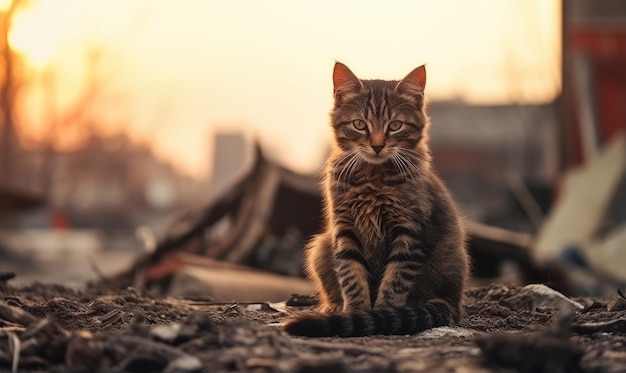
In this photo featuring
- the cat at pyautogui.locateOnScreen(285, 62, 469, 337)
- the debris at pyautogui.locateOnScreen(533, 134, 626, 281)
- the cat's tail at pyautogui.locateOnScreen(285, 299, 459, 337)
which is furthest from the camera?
the debris at pyautogui.locateOnScreen(533, 134, 626, 281)

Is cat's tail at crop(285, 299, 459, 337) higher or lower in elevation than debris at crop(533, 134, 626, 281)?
higher

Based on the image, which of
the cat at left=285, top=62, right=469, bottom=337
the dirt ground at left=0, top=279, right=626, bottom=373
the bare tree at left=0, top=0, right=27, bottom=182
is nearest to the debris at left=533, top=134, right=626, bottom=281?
the bare tree at left=0, top=0, right=27, bottom=182

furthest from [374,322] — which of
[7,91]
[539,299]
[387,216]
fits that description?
[7,91]

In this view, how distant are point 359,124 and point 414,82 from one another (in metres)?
0.37

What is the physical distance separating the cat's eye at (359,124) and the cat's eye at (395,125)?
0.13 meters

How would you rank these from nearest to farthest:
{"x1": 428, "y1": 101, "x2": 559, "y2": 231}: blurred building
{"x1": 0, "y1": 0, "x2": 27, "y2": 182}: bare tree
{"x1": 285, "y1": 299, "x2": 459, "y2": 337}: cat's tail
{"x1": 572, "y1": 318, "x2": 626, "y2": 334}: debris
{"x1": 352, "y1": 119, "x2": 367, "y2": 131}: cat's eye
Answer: {"x1": 285, "y1": 299, "x2": 459, "y2": 337}: cat's tail < {"x1": 572, "y1": 318, "x2": 626, "y2": 334}: debris < {"x1": 352, "y1": 119, "x2": 367, "y2": 131}: cat's eye < {"x1": 0, "y1": 0, "x2": 27, "y2": 182}: bare tree < {"x1": 428, "y1": 101, "x2": 559, "y2": 231}: blurred building

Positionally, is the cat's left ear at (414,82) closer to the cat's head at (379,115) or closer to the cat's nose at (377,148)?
the cat's head at (379,115)

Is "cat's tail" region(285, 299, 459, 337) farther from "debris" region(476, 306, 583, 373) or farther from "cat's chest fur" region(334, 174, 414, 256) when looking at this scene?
"debris" region(476, 306, 583, 373)

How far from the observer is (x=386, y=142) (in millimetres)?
5059

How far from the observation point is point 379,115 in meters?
5.11

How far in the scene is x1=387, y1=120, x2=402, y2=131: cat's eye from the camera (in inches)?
201

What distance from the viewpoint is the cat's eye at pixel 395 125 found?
512 cm

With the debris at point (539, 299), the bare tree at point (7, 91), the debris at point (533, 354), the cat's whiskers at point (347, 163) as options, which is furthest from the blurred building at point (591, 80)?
the debris at point (533, 354)

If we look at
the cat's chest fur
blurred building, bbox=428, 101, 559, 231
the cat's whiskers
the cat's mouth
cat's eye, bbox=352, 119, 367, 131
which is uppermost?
cat's eye, bbox=352, 119, 367, 131
